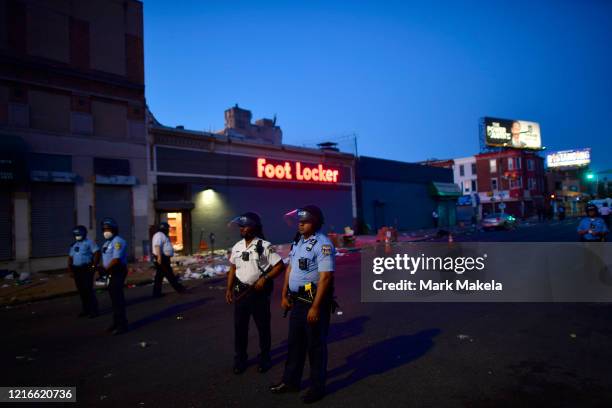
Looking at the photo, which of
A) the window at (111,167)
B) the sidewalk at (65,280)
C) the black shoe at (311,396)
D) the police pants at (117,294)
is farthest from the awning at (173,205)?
the black shoe at (311,396)

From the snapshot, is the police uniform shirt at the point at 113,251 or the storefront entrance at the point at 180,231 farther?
the storefront entrance at the point at 180,231

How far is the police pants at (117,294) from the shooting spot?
6.59 m

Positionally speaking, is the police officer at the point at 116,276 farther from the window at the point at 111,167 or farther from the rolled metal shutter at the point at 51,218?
Result: the window at the point at 111,167

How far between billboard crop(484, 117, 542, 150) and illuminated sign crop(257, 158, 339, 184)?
37239 millimetres

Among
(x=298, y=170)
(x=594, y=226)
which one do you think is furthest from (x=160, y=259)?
(x=298, y=170)

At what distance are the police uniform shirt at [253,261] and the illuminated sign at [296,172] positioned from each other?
1850 centimetres

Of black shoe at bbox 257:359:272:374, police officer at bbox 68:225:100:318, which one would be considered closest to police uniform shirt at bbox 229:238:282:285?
black shoe at bbox 257:359:272:374

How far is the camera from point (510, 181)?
59.2 m

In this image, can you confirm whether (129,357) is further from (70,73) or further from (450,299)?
(70,73)

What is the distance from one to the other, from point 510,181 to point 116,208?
2264 inches

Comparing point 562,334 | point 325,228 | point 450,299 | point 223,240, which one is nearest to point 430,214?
point 325,228

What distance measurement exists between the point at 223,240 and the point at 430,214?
23.4 m

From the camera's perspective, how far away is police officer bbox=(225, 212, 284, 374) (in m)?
4.71

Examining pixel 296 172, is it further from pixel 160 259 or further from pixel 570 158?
pixel 570 158
